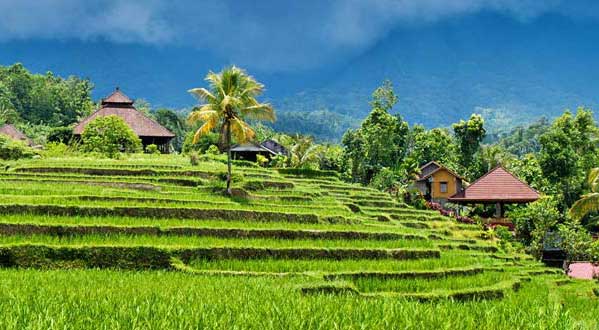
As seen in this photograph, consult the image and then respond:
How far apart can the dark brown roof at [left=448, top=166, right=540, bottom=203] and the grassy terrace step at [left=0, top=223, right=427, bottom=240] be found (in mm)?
21196

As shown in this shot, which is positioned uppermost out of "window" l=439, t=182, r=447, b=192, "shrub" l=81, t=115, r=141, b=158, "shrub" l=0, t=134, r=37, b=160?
"shrub" l=81, t=115, r=141, b=158

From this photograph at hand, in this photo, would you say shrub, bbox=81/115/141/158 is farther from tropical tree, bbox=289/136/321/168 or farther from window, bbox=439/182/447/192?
window, bbox=439/182/447/192

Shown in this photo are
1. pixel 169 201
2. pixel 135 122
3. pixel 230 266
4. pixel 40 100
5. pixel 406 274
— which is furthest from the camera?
pixel 40 100

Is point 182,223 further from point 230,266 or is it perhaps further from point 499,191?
point 499,191

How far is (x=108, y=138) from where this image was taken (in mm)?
37500

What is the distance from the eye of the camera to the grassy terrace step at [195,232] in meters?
15.7

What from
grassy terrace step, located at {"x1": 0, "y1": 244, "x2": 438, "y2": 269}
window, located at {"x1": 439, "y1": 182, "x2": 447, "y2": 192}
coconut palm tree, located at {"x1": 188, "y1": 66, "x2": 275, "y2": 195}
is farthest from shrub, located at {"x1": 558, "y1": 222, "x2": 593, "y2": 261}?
window, located at {"x1": 439, "y1": 182, "x2": 447, "y2": 192}

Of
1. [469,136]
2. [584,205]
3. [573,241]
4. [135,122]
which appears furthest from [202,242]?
[469,136]

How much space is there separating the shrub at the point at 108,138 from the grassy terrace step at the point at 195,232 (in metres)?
19.0

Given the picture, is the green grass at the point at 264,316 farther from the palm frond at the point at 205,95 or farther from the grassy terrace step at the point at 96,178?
the grassy terrace step at the point at 96,178

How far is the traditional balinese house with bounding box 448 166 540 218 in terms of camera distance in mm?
40250

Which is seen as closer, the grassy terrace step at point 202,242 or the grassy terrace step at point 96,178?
the grassy terrace step at point 202,242

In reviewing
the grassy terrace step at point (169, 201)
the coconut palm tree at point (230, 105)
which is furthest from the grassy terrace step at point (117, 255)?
the coconut palm tree at point (230, 105)

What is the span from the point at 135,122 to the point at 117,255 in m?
33.8
